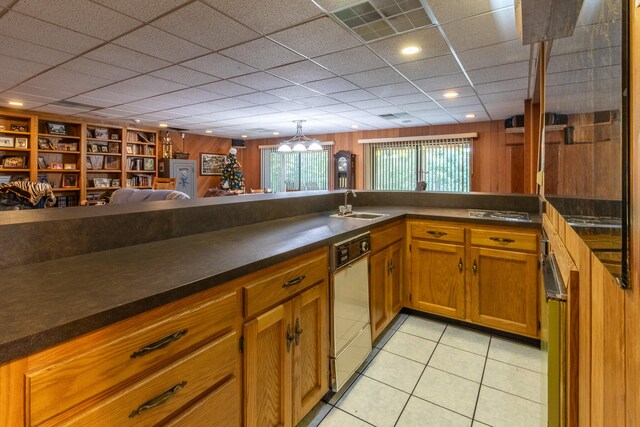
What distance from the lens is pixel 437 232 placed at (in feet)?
9.06

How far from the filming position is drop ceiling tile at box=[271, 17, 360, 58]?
2.54 metres

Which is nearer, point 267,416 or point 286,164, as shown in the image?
point 267,416

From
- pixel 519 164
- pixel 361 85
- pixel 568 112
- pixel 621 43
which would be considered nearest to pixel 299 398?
pixel 568 112

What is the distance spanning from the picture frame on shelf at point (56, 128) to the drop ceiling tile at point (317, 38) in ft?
19.2

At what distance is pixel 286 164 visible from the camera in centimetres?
966

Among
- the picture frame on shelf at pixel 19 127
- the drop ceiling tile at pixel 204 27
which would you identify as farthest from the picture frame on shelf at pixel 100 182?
the drop ceiling tile at pixel 204 27

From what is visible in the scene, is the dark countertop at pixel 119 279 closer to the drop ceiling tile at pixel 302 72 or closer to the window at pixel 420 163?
the drop ceiling tile at pixel 302 72

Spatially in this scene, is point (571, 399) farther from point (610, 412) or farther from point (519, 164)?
point (519, 164)

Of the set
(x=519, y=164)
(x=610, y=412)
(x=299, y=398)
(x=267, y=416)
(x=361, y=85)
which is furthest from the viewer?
(x=519, y=164)

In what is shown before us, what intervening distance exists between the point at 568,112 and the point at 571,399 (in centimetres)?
75

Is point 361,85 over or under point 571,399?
over

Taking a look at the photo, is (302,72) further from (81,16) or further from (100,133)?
(100,133)

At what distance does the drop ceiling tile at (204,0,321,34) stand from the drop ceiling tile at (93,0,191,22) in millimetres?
247

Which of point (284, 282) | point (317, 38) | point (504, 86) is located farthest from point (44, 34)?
point (504, 86)
